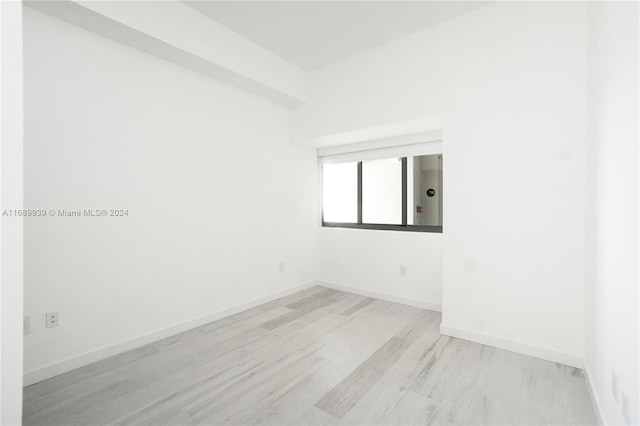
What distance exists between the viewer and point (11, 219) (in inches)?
43.6

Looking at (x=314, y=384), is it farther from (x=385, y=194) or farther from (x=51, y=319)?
(x=385, y=194)

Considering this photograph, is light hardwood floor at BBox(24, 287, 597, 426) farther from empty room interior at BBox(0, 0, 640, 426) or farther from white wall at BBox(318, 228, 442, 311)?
white wall at BBox(318, 228, 442, 311)

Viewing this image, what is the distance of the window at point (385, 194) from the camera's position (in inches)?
146

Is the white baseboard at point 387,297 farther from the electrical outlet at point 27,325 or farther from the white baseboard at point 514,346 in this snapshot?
the electrical outlet at point 27,325

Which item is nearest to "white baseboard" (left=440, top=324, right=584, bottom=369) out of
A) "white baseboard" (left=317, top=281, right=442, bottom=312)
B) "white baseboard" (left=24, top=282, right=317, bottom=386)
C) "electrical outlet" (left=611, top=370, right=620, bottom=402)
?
"white baseboard" (left=317, top=281, right=442, bottom=312)

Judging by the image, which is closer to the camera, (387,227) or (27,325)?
(27,325)

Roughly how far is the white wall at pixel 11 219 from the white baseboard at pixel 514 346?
9.16ft

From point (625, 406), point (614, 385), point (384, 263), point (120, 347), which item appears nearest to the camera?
point (625, 406)

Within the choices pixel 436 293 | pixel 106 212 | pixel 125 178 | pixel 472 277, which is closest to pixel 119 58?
pixel 125 178

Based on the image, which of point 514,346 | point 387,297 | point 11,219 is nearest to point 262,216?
point 387,297

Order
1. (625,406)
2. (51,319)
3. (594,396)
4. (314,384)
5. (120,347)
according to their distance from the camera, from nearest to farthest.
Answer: (625,406), (594,396), (314,384), (51,319), (120,347)

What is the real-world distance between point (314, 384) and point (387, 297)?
1926 millimetres

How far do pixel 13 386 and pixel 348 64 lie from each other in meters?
3.54

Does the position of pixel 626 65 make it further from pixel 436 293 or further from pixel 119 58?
pixel 119 58
